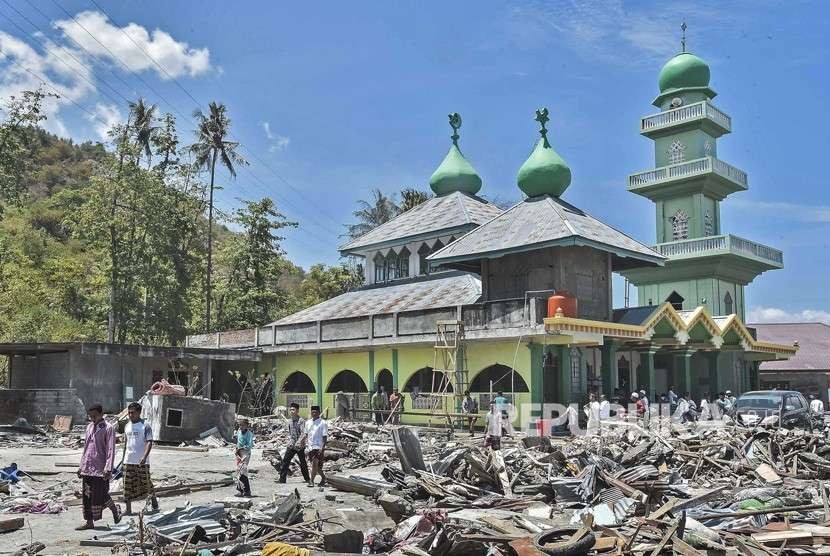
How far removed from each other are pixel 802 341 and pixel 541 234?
85.7 ft

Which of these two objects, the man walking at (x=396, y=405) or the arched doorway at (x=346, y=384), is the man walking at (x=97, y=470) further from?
the arched doorway at (x=346, y=384)

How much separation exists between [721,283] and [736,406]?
16.7 metres

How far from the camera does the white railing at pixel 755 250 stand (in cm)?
4009

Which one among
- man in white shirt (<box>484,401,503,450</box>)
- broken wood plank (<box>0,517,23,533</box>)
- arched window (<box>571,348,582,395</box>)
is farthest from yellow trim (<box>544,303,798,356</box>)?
broken wood plank (<box>0,517,23,533</box>)

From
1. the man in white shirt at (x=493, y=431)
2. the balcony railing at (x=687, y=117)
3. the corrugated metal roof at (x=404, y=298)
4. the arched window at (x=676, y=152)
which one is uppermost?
the balcony railing at (x=687, y=117)

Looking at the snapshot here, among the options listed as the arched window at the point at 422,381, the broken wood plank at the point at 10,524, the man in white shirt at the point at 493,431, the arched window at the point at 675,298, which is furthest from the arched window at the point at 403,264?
the broken wood plank at the point at 10,524

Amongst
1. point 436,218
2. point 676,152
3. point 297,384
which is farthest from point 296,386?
point 676,152

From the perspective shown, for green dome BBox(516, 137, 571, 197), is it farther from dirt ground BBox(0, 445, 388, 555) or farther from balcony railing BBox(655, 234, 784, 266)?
dirt ground BBox(0, 445, 388, 555)

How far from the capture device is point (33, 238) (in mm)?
56875

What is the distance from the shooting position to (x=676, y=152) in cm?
4269

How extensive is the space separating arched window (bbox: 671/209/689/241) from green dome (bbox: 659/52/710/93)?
22.1 ft

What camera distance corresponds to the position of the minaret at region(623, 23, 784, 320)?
4050 centimetres

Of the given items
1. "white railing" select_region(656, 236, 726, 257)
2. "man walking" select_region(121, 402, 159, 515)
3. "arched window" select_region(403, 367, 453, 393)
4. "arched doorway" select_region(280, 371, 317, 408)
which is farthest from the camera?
"white railing" select_region(656, 236, 726, 257)

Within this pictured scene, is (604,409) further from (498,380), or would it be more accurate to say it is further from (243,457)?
(243,457)
